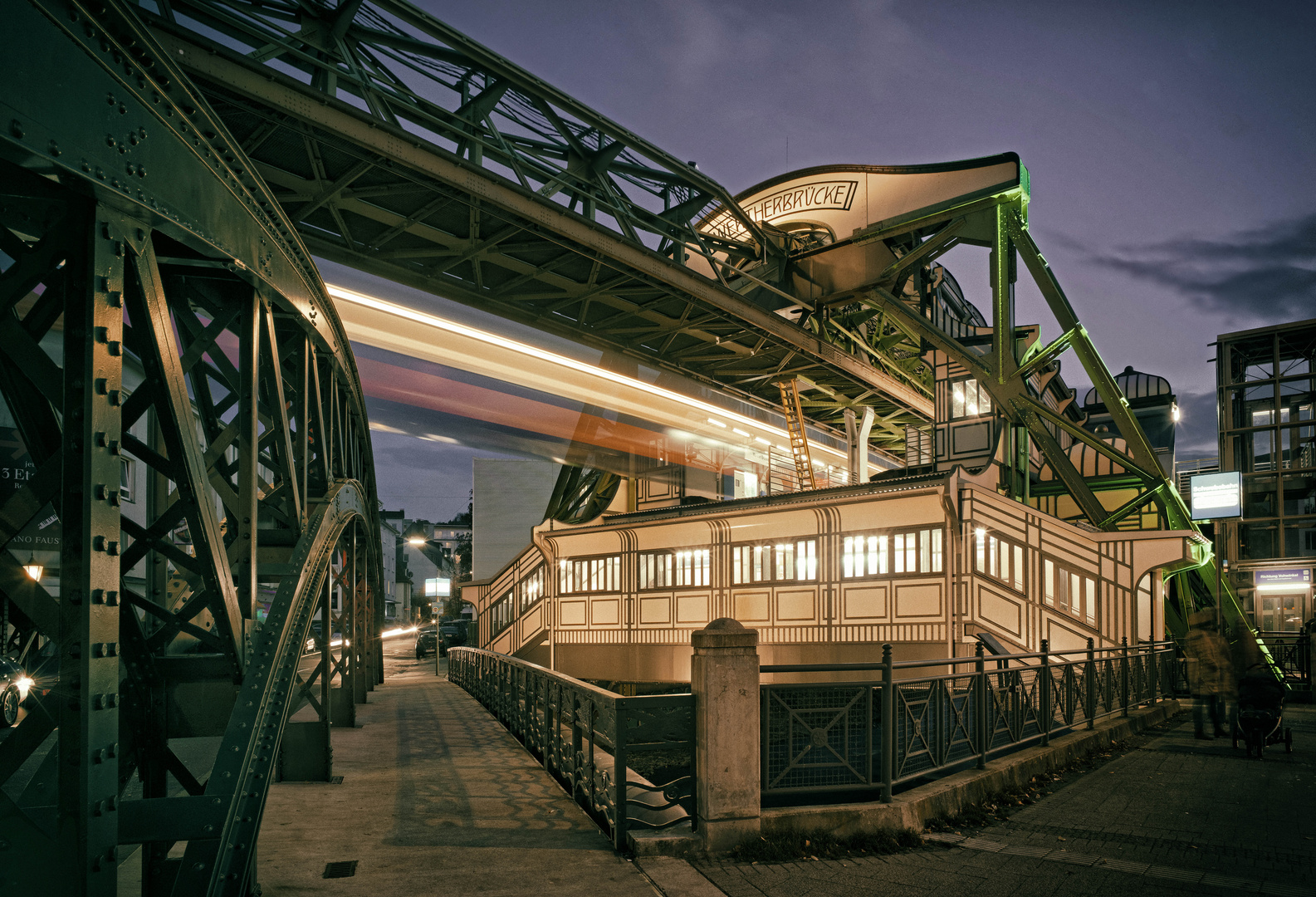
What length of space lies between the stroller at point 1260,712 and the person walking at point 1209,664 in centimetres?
42

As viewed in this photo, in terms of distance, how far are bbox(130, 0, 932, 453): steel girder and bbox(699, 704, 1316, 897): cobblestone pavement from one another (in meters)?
9.87

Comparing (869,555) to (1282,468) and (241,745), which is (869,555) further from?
(1282,468)

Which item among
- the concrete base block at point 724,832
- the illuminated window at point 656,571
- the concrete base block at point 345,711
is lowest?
the concrete base block at point 345,711

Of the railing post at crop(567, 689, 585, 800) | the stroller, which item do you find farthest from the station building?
the railing post at crop(567, 689, 585, 800)

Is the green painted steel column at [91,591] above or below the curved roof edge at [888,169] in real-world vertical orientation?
below

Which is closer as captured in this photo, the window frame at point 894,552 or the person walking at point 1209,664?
the person walking at point 1209,664

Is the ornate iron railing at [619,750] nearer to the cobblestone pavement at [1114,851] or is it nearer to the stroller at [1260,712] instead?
the cobblestone pavement at [1114,851]

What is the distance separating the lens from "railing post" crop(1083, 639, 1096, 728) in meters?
12.7

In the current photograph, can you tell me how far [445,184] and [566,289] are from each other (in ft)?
15.9

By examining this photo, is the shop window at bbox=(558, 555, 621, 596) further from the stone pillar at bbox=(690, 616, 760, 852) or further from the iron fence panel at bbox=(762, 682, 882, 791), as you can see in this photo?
the stone pillar at bbox=(690, 616, 760, 852)

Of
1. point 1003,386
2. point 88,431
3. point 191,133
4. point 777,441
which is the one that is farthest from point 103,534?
point 777,441

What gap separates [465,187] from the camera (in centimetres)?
1285

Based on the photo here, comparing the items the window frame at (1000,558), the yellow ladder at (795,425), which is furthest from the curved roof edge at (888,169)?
the window frame at (1000,558)

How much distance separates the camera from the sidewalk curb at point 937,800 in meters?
6.96
